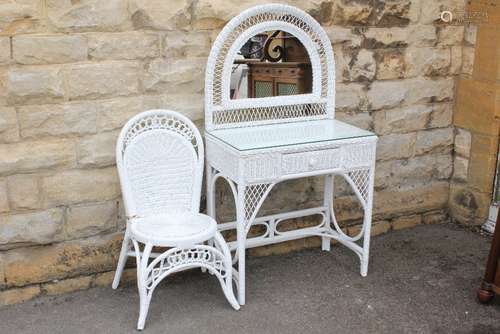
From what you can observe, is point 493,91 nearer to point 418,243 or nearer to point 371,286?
point 418,243

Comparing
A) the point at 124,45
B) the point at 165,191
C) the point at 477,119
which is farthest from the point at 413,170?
the point at 124,45

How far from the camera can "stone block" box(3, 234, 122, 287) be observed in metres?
3.05

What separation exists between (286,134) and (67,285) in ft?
4.50

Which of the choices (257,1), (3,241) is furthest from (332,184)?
(3,241)

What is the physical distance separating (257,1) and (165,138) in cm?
88

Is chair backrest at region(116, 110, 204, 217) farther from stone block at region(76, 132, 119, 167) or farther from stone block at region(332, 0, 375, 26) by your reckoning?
stone block at region(332, 0, 375, 26)

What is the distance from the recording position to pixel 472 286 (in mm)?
3320

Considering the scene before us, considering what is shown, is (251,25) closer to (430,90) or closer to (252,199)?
(252,199)

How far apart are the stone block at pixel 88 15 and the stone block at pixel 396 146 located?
5.71ft


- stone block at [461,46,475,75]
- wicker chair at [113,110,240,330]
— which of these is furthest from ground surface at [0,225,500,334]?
stone block at [461,46,475,75]

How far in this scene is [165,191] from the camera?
312 cm

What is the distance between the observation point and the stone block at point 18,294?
10.0ft

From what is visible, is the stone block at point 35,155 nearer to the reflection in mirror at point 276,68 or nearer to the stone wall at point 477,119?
the reflection in mirror at point 276,68

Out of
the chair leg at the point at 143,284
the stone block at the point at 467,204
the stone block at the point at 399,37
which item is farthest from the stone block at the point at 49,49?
the stone block at the point at 467,204
